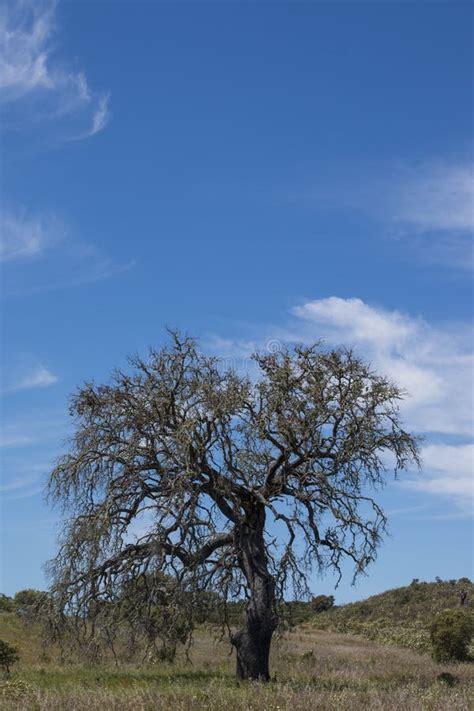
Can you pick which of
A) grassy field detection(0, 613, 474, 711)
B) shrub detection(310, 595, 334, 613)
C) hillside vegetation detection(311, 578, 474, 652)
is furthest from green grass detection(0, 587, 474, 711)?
shrub detection(310, 595, 334, 613)

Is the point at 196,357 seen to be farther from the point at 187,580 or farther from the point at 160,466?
the point at 187,580

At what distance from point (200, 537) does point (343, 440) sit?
553cm

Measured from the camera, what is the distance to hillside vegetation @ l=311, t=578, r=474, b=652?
190ft

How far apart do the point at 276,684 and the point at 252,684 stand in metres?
0.80

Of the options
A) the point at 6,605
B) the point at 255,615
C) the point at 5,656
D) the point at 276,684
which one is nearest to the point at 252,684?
the point at 276,684

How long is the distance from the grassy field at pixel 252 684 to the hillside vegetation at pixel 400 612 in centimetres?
650

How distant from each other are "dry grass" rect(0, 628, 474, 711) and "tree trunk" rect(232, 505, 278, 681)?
87 cm

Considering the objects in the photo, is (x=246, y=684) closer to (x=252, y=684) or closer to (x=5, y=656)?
(x=252, y=684)

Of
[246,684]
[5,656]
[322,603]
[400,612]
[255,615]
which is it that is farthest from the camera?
[322,603]

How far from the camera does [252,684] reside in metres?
18.0

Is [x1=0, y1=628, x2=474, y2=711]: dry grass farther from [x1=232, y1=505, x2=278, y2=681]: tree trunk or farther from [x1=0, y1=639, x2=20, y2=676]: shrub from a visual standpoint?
[x1=232, y1=505, x2=278, y2=681]: tree trunk

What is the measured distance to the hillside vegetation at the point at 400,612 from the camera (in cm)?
5786

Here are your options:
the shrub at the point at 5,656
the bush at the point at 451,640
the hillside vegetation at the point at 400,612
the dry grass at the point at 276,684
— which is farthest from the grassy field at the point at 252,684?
the hillside vegetation at the point at 400,612

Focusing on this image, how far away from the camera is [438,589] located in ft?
265
